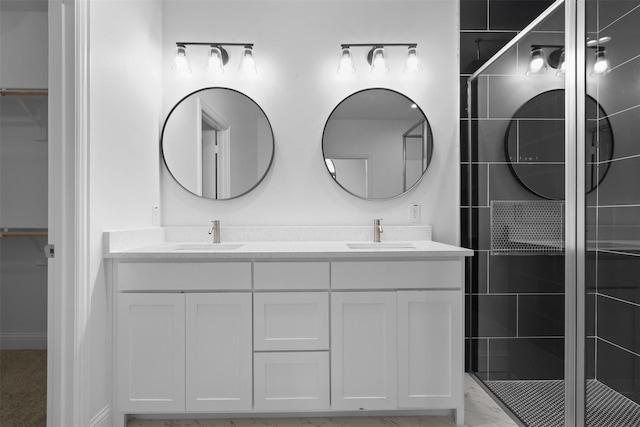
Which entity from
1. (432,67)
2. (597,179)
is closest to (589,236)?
(597,179)

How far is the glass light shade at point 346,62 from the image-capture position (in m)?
2.49

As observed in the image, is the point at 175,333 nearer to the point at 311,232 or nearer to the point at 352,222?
the point at 311,232

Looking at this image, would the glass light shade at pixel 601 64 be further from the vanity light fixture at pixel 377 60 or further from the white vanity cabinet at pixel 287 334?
the vanity light fixture at pixel 377 60

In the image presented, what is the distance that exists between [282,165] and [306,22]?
91cm

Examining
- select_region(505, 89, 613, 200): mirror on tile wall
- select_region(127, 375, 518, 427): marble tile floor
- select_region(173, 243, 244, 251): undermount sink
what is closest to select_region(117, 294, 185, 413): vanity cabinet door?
select_region(127, 375, 518, 427): marble tile floor

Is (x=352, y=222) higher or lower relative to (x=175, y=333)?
higher

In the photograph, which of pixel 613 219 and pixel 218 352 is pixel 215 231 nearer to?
pixel 218 352

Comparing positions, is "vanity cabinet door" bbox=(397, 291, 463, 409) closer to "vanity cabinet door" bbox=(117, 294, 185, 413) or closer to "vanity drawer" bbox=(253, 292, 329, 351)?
"vanity drawer" bbox=(253, 292, 329, 351)

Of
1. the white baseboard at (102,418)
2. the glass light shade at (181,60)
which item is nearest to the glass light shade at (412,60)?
the glass light shade at (181,60)

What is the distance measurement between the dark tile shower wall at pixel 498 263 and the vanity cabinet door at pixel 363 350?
608mm

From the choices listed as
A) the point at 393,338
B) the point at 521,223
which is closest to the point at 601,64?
the point at 521,223

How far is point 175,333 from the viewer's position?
6.18ft

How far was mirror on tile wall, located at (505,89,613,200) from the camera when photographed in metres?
1.42

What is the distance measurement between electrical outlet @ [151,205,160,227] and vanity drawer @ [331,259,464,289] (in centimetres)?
116
